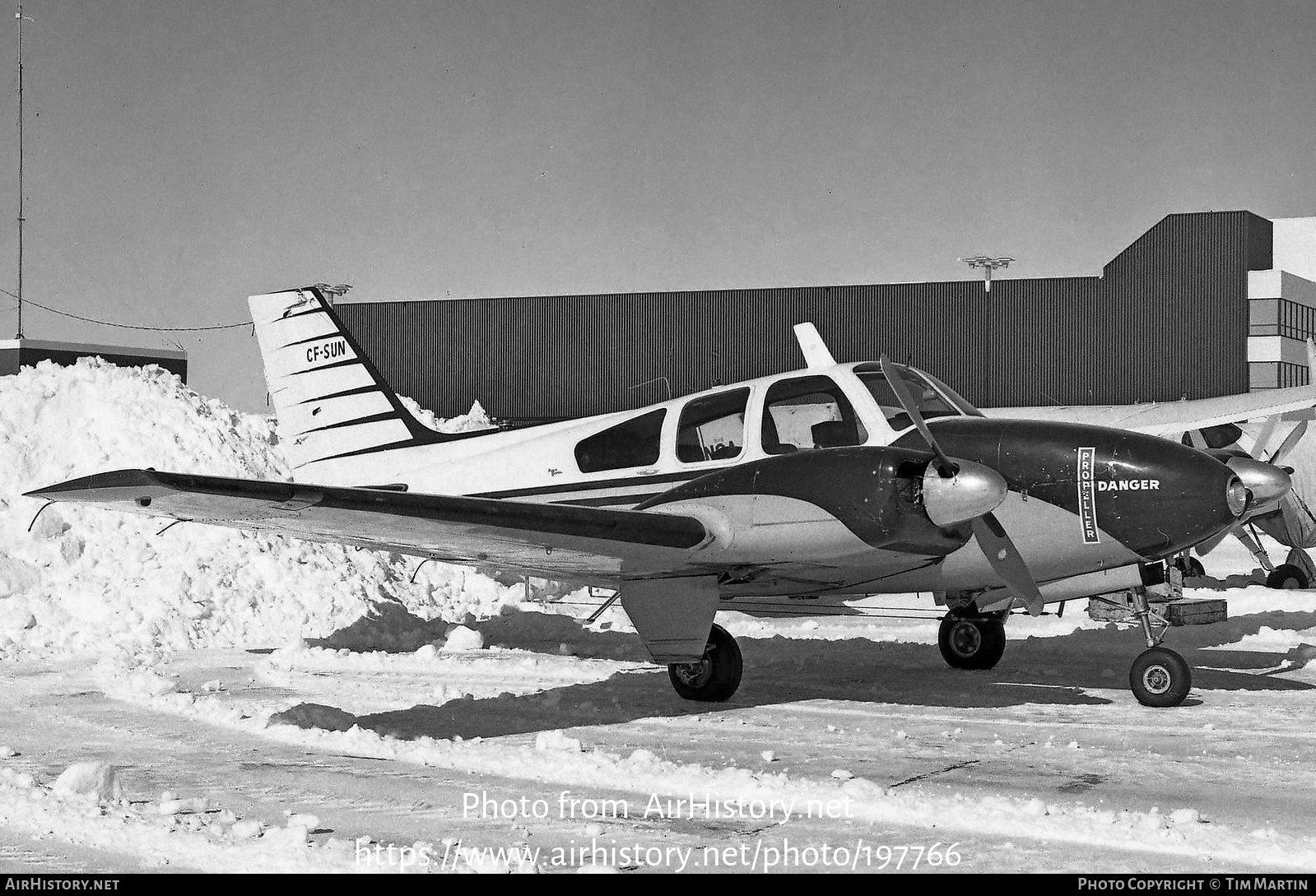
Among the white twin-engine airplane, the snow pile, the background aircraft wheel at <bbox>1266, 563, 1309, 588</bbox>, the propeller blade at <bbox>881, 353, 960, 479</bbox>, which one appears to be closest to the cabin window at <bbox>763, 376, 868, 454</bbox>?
the white twin-engine airplane

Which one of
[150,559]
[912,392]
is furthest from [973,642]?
[150,559]

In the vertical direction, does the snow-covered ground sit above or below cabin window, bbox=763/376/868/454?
below

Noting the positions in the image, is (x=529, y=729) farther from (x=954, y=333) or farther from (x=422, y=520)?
(x=954, y=333)

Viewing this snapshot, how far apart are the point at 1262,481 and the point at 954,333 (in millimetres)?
33785

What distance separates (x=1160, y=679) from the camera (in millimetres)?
9094

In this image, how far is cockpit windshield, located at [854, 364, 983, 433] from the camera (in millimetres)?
9750

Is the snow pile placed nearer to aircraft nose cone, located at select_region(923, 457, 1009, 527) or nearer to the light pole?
aircraft nose cone, located at select_region(923, 457, 1009, 527)

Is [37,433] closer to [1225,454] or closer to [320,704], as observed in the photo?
[320,704]

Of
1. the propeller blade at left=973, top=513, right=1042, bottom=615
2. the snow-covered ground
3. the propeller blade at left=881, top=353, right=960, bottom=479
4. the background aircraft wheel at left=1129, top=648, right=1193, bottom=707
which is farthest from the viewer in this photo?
the propeller blade at left=973, top=513, right=1042, bottom=615

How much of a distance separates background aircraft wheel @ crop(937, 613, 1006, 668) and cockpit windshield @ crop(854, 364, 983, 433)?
2.41 metres

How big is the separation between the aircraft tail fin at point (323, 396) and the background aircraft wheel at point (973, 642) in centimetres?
541

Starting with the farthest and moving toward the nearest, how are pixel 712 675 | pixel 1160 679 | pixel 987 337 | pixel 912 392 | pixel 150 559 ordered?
1. pixel 987 337
2. pixel 150 559
3. pixel 912 392
4. pixel 712 675
5. pixel 1160 679

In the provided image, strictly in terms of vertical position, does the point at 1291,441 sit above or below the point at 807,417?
above

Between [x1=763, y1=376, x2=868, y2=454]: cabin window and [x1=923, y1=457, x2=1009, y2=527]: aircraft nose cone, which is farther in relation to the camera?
[x1=763, y1=376, x2=868, y2=454]: cabin window
